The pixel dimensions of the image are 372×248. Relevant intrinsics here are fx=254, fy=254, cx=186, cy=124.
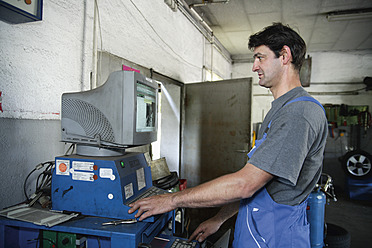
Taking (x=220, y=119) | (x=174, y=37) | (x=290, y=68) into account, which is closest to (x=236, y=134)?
(x=220, y=119)

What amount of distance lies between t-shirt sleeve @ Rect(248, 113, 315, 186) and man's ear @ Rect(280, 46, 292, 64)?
346 mm

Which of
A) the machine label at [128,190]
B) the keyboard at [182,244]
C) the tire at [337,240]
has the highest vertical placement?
the machine label at [128,190]

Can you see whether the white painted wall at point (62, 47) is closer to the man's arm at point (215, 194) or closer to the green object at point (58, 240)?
the green object at point (58, 240)

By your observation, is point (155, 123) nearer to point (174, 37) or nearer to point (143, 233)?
point (143, 233)

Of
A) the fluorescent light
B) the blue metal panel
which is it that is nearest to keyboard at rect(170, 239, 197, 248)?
the blue metal panel

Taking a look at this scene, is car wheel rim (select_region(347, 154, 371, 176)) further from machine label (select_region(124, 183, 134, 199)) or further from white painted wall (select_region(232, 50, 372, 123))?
machine label (select_region(124, 183, 134, 199))

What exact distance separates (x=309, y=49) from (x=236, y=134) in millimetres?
4076

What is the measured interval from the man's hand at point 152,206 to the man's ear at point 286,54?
803mm

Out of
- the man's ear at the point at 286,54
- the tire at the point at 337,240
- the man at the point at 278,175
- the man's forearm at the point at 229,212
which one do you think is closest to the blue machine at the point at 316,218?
the tire at the point at 337,240

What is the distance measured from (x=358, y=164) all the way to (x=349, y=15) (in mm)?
3100

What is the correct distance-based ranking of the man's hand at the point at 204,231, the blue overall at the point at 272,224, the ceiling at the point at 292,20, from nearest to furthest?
the blue overall at the point at 272,224, the man's hand at the point at 204,231, the ceiling at the point at 292,20

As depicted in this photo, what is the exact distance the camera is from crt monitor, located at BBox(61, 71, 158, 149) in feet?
3.58

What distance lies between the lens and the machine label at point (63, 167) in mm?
1061

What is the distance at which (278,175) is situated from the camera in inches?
35.9
